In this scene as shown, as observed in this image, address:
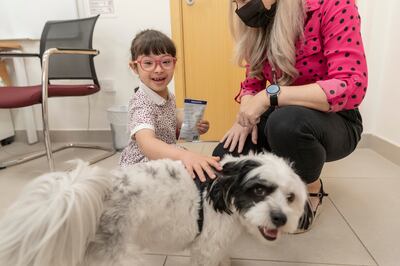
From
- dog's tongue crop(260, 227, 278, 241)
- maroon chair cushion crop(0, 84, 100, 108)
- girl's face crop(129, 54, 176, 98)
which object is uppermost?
girl's face crop(129, 54, 176, 98)

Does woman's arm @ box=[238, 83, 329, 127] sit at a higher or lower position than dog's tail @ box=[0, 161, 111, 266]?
higher

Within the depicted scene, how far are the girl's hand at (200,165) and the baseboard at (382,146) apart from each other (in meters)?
1.57

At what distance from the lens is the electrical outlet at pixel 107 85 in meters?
2.54

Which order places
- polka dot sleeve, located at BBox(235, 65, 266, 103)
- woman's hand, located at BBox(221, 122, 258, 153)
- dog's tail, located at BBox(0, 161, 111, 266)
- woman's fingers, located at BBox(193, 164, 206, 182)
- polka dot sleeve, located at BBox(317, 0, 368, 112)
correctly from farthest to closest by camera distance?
1. polka dot sleeve, located at BBox(235, 65, 266, 103)
2. woman's hand, located at BBox(221, 122, 258, 153)
3. polka dot sleeve, located at BBox(317, 0, 368, 112)
4. woman's fingers, located at BBox(193, 164, 206, 182)
5. dog's tail, located at BBox(0, 161, 111, 266)

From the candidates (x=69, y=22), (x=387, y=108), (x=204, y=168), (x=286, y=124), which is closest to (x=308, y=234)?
(x=286, y=124)

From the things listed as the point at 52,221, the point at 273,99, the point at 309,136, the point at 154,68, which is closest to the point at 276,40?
the point at 273,99

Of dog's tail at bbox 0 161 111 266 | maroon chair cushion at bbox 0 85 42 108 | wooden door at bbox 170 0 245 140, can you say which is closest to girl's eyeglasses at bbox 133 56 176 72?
dog's tail at bbox 0 161 111 266

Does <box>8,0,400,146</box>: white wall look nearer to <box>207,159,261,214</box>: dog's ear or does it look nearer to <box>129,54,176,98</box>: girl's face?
<box>129,54,176,98</box>: girl's face

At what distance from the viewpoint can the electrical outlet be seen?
8.34 feet

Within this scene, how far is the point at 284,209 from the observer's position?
0.77 m

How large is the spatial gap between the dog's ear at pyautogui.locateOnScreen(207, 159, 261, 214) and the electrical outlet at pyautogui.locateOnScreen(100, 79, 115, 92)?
194cm

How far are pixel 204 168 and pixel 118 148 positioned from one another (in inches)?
66.1

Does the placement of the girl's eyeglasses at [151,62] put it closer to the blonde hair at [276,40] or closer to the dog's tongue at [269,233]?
the blonde hair at [276,40]

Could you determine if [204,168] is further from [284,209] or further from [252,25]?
[252,25]
